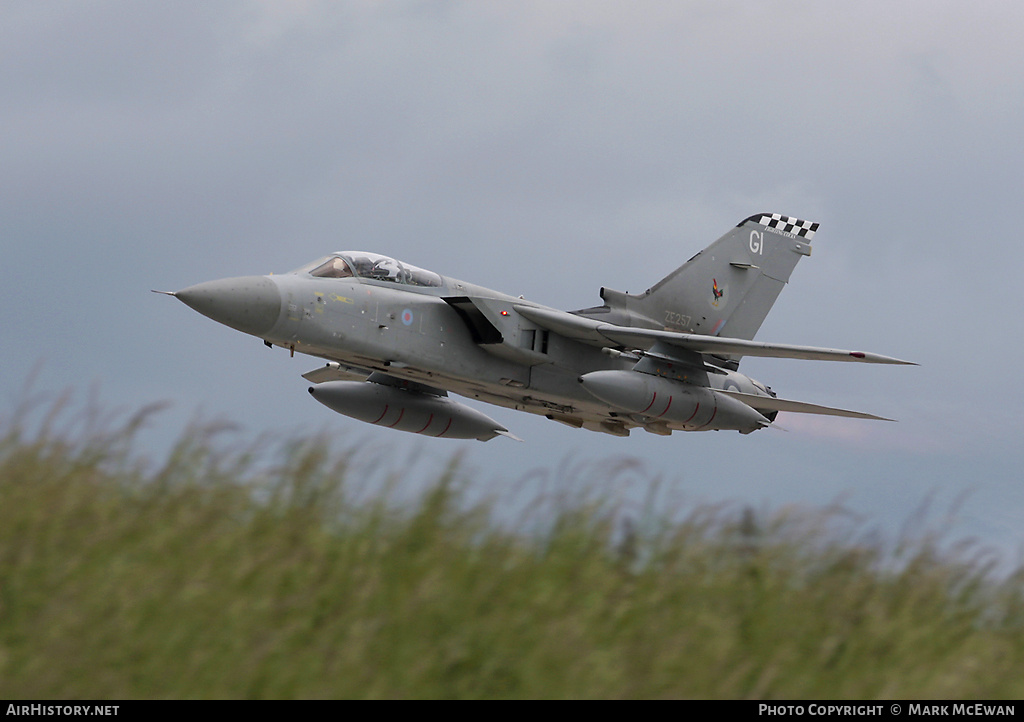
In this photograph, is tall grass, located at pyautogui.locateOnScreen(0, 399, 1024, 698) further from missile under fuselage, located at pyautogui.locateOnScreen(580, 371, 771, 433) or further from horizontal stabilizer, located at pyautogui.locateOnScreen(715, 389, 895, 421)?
horizontal stabilizer, located at pyautogui.locateOnScreen(715, 389, 895, 421)

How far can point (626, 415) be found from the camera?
644 inches

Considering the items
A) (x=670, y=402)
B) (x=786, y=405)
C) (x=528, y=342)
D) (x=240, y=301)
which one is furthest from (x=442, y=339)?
(x=786, y=405)

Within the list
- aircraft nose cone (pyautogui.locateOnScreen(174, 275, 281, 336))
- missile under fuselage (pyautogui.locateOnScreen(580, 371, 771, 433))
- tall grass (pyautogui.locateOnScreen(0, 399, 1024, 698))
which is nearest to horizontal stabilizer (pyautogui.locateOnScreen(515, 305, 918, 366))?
missile under fuselage (pyautogui.locateOnScreen(580, 371, 771, 433))

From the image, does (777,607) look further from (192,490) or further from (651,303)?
(651,303)

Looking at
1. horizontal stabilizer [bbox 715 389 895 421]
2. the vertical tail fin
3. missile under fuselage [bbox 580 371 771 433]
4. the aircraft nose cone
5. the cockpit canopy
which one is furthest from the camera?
the vertical tail fin

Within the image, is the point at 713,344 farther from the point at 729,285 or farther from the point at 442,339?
the point at 442,339

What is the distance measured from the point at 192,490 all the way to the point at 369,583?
1.77m

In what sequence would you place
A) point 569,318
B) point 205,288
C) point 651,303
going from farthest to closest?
1. point 651,303
2. point 569,318
3. point 205,288

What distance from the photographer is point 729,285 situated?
62.1 ft

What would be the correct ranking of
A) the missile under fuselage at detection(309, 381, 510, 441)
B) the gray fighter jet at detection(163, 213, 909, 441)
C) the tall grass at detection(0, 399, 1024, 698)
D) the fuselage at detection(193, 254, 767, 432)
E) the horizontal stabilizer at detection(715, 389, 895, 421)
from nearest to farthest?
the tall grass at detection(0, 399, 1024, 698) → the fuselage at detection(193, 254, 767, 432) → the gray fighter jet at detection(163, 213, 909, 441) → the horizontal stabilizer at detection(715, 389, 895, 421) → the missile under fuselage at detection(309, 381, 510, 441)

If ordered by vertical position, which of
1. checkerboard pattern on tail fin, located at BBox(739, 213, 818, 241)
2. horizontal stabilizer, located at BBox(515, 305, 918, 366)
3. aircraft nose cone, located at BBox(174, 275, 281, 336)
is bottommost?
aircraft nose cone, located at BBox(174, 275, 281, 336)

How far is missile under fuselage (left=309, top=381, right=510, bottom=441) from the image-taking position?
17.2 meters

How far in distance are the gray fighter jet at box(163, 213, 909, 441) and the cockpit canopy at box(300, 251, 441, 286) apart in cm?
2
